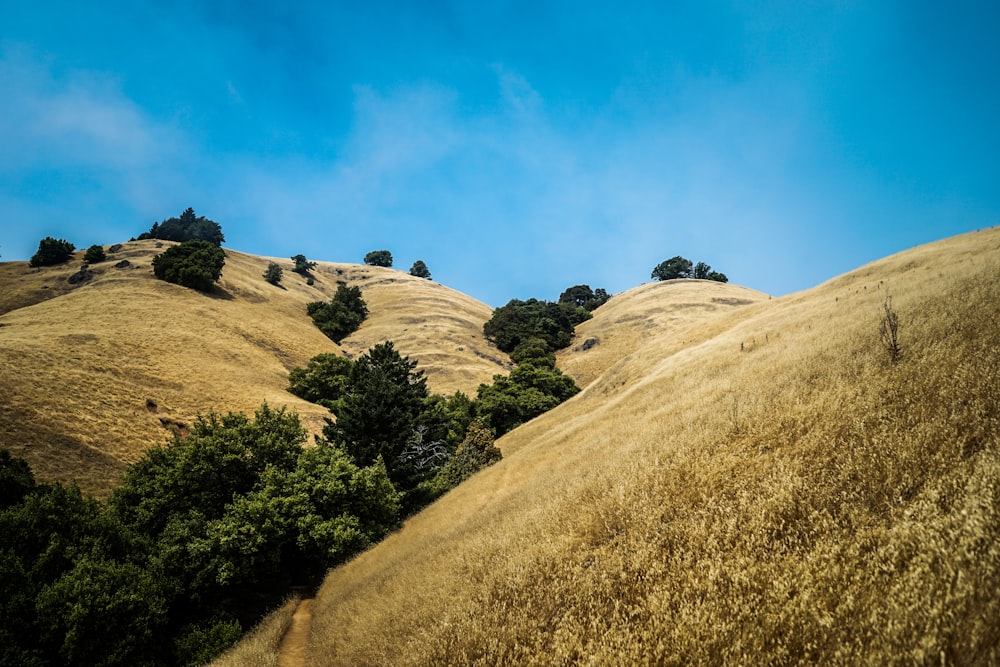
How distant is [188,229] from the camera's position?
115375 millimetres

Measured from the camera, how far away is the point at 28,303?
56.5m

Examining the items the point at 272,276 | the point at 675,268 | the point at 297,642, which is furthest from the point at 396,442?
the point at 675,268

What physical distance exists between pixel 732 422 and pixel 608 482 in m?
3.59

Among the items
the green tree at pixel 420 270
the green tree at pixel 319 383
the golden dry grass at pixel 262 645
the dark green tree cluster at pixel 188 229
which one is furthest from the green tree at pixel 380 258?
the golden dry grass at pixel 262 645

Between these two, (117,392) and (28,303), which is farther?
(28,303)

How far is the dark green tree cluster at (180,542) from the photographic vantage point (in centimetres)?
1284

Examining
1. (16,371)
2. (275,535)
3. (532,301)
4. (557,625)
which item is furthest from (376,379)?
(532,301)

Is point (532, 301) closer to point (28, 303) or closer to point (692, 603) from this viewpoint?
point (28, 303)

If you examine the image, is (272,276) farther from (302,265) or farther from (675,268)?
(675,268)

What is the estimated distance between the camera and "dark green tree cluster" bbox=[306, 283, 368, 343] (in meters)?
87.4

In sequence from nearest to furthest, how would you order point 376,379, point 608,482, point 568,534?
point 568,534, point 608,482, point 376,379

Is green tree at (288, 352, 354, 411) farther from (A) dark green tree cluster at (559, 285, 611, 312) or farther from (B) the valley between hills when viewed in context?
(A) dark green tree cluster at (559, 285, 611, 312)

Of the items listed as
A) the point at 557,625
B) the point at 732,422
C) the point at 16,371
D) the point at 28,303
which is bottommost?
the point at 557,625

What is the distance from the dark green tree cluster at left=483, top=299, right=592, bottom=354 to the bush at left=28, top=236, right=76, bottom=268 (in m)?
81.1
